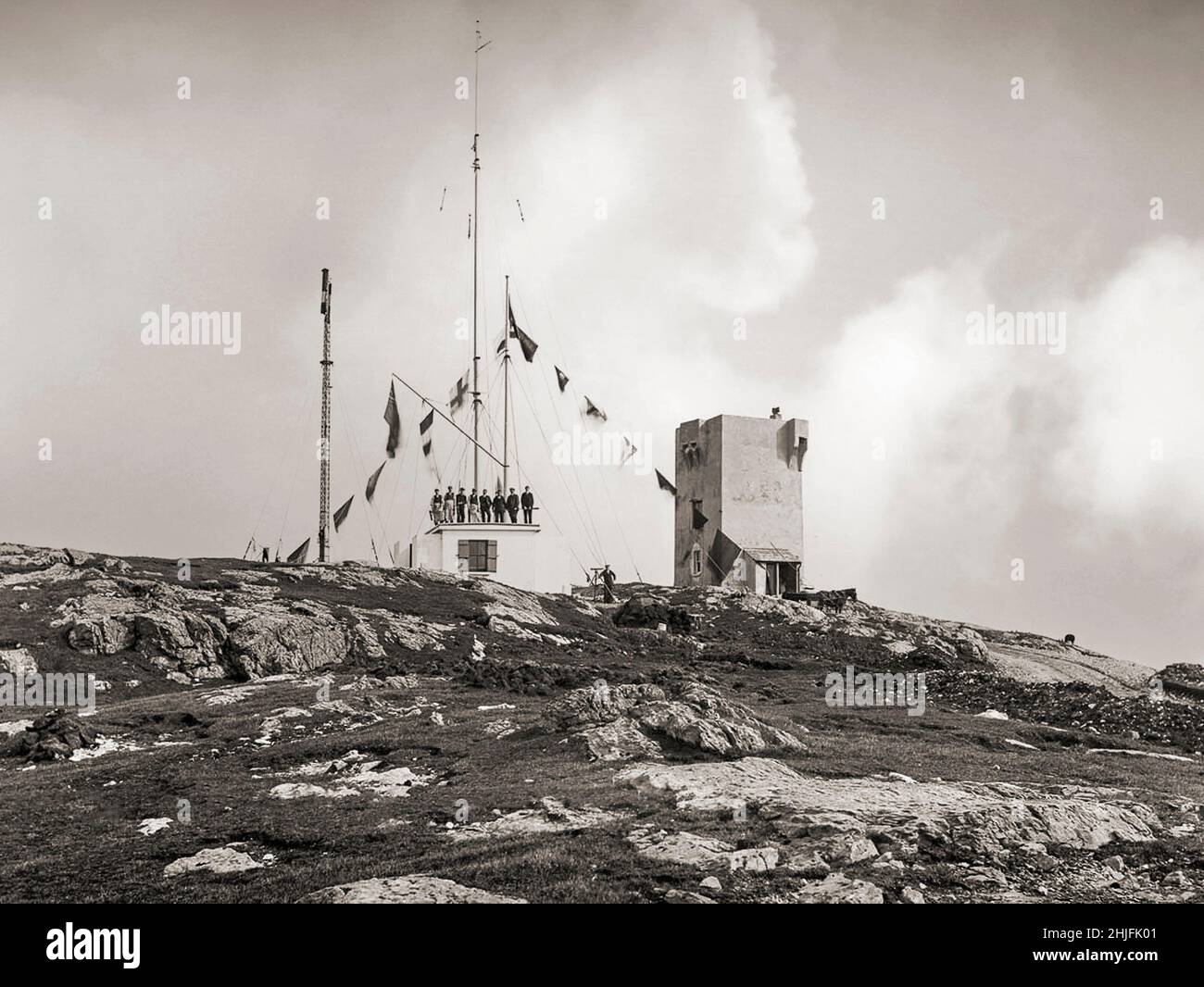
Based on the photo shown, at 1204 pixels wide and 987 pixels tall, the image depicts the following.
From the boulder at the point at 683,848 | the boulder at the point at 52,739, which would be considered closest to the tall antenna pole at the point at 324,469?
the boulder at the point at 52,739

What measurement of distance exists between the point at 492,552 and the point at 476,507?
11.7 feet

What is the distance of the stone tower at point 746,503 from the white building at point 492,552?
59.3 feet

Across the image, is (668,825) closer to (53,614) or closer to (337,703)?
(337,703)

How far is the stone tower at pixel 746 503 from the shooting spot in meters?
72.7

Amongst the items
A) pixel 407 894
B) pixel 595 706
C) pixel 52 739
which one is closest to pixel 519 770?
pixel 595 706

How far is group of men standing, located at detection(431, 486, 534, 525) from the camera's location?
5644 cm

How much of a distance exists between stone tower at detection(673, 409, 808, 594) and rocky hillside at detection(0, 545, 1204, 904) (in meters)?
30.0

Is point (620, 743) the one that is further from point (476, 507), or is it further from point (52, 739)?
point (476, 507)

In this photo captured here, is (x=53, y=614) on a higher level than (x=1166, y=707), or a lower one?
higher

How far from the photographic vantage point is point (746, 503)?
241ft
